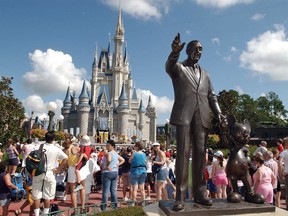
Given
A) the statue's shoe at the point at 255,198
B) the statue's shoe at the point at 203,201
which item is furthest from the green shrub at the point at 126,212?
the statue's shoe at the point at 255,198

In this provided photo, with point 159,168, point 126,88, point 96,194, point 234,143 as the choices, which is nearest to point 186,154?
point 234,143

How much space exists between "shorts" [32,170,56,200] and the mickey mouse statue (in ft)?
10.4

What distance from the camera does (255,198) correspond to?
14.0 feet

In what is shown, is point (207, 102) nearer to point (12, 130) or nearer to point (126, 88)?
point (12, 130)

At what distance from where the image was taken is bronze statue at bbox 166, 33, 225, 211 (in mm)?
4223

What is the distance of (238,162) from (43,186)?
3466 mm

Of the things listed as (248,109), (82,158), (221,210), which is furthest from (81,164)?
(248,109)

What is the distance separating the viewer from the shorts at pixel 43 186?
5.36 metres

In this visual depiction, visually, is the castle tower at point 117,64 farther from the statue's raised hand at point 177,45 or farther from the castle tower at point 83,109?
the statue's raised hand at point 177,45

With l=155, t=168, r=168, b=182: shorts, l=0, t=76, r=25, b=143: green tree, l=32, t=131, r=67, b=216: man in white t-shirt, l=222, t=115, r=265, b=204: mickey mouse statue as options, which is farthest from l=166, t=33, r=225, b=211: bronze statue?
l=0, t=76, r=25, b=143: green tree

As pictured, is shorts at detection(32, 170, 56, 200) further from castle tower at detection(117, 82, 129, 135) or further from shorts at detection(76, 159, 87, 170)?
castle tower at detection(117, 82, 129, 135)

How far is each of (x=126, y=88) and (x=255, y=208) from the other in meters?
88.9

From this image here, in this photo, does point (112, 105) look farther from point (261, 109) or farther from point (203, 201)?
point (203, 201)

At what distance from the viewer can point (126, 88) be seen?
92.3 m
